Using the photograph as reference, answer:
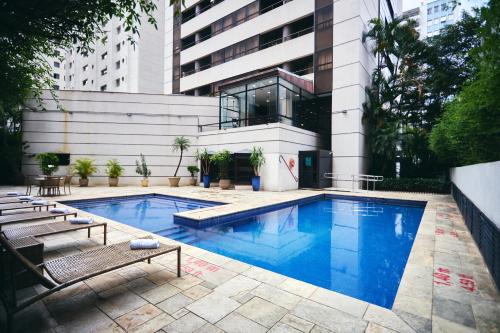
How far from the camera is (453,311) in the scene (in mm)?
2654

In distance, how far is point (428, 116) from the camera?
1858 cm

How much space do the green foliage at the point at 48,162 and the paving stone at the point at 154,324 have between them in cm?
1736

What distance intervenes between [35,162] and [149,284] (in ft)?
63.1

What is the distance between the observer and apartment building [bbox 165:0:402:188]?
626 inches

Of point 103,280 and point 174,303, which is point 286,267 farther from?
point 103,280

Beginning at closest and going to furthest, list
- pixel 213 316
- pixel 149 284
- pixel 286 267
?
pixel 213 316, pixel 149 284, pixel 286 267

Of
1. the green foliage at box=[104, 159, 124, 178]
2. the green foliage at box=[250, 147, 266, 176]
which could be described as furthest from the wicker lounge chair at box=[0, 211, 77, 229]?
the green foliage at box=[104, 159, 124, 178]

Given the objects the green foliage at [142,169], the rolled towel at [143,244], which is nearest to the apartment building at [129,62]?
the green foliage at [142,169]

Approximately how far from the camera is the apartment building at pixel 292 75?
626 inches

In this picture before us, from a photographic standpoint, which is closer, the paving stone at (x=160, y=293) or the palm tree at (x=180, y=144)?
the paving stone at (x=160, y=293)

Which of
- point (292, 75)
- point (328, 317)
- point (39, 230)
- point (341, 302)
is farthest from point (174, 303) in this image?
point (292, 75)

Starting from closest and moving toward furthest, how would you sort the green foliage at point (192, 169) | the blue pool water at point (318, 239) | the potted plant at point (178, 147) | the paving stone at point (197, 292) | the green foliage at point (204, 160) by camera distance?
the paving stone at point (197, 292) → the blue pool water at point (318, 239) → the green foliage at point (204, 160) → the potted plant at point (178, 147) → the green foliage at point (192, 169)

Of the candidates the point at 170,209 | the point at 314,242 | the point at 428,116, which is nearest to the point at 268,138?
the point at 170,209

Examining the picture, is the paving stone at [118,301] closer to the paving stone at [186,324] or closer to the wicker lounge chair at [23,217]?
the paving stone at [186,324]
